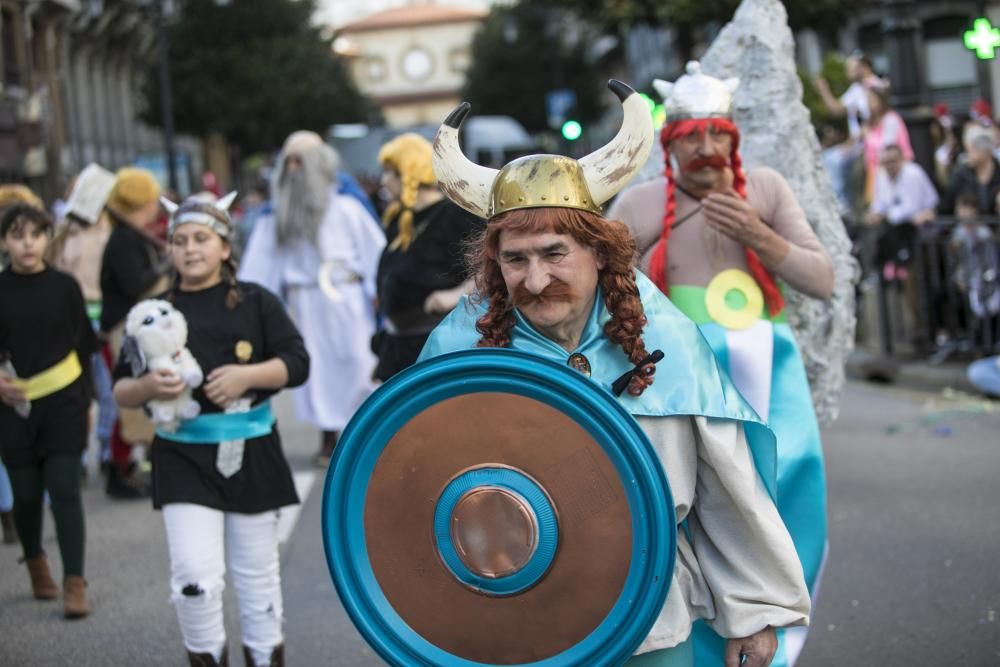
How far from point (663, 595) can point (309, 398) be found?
24.0 ft

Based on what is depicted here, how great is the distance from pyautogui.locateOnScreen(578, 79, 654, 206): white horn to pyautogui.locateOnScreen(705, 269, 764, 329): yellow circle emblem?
175cm

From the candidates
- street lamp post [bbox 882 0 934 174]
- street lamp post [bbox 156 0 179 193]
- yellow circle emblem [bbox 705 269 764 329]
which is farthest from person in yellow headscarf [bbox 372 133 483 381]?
street lamp post [bbox 156 0 179 193]

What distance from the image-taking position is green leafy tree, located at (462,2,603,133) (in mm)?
59906

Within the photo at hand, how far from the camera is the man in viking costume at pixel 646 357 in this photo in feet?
9.35

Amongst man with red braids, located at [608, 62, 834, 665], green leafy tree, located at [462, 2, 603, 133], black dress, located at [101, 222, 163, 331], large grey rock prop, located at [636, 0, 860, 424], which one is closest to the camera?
man with red braids, located at [608, 62, 834, 665]

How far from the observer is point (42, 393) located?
19.9ft

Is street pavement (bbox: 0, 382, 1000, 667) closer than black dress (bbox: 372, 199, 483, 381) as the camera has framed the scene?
Yes

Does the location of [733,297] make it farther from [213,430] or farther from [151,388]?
[151,388]

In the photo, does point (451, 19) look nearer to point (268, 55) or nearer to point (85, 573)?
point (268, 55)

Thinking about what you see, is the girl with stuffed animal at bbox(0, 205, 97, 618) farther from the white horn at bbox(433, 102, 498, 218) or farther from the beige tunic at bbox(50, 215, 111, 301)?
the white horn at bbox(433, 102, 498, 218)

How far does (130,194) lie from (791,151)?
419 centimetres

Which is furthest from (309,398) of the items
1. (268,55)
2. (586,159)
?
(268,55)

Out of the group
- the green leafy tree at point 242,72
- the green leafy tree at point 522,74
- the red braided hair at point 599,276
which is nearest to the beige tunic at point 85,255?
the red braided hair at point 599,276

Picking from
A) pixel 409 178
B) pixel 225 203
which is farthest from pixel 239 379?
pixel 409 178
